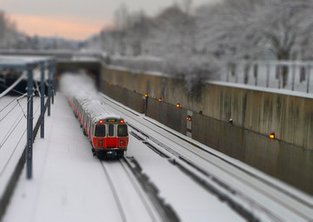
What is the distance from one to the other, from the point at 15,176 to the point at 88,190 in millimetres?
3150

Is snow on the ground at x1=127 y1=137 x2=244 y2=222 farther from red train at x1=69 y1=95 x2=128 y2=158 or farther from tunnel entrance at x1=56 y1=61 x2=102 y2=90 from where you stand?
tunnel entrance at x1=56 y1=61 x2=102 y2=90

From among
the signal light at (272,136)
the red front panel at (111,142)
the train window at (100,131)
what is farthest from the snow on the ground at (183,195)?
the signal light at (272,136)

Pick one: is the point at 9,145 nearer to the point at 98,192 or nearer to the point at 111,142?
the point at 111,142

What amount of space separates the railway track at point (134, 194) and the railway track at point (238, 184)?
2.59 metres

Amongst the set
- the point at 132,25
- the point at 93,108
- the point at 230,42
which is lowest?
the point at 93,108

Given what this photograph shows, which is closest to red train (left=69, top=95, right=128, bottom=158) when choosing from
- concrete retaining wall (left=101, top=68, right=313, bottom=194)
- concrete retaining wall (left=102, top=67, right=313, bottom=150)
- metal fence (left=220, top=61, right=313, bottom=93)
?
concrete retaining wall (left=101, top=68, right=313, bottom=194)

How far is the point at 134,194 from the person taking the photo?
Result: 19203 millimetres

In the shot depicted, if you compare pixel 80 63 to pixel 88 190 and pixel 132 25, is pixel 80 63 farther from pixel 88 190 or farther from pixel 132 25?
pixel 88 190

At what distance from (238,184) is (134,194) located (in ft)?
16.8

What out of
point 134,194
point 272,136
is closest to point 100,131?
point 134,194

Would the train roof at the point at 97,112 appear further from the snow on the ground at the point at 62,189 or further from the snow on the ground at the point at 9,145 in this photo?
the snow on the ground at the point at 9,145

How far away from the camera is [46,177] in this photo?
21.1 metres

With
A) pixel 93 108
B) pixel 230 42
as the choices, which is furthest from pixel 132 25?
pixel 93 108

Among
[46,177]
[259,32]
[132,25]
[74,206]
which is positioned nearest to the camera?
[74,206]
